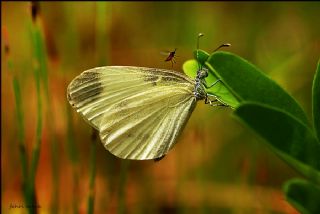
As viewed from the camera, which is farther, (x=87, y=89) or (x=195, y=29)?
(x=195, y=29)

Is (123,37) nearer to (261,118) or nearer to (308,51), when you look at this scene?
(308,51)

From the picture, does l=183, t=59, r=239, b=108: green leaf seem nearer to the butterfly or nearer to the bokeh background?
the butterfly

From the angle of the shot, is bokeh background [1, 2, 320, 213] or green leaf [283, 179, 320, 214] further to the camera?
bokeh background [1, 2, 320, 213]

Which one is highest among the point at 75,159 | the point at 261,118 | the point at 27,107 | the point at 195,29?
the point at 261,118

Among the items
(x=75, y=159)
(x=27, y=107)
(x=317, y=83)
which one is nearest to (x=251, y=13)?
(x=27, y=107)

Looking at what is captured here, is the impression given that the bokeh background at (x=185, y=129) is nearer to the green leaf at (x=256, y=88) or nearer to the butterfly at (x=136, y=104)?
the butterfly at (x=136, y=104)

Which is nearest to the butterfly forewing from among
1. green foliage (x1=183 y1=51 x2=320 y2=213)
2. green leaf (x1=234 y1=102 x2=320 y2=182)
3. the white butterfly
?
the white butterfly

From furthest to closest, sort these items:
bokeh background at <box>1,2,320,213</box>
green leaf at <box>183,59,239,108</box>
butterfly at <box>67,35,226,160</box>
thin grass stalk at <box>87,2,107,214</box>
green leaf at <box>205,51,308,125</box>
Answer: bokeh background at <box>1,2,320,213</box>, thin grass stalk at <box>87,2,107,214</box>, butterfly at <box>67,35,226,160</box>, green leaf at <box>183,59,239,108</box>, green leaf at <box>205,51,308,125</box>
